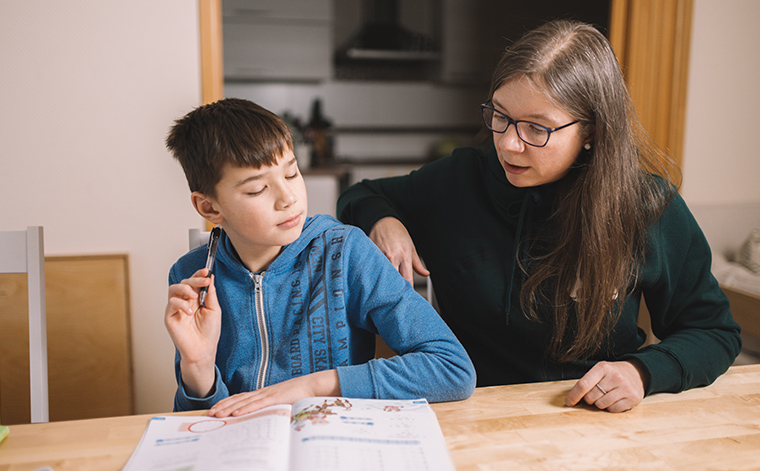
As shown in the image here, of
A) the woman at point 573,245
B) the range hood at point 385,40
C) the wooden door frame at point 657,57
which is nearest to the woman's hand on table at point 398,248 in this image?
the woman at point 573,245

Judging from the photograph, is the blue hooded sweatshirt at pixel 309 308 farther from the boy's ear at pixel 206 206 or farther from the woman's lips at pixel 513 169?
the woman's lips at pixel 513 169

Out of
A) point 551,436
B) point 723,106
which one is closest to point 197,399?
point 551,436

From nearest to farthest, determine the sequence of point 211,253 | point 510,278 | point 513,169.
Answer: point 211,253
point 513,169
point 510,278

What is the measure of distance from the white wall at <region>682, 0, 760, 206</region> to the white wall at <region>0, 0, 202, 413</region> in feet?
5.95

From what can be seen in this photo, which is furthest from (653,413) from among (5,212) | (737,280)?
(5,212)

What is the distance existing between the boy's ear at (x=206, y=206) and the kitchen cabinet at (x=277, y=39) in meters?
3.12

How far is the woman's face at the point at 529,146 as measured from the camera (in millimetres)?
957

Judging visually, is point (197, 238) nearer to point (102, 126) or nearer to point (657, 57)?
point (102, 126)

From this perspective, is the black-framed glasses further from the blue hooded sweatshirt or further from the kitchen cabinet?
the kitchen cabinet

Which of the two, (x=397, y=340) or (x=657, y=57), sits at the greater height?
(x=657, y=57)

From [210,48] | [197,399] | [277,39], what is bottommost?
[197,399]

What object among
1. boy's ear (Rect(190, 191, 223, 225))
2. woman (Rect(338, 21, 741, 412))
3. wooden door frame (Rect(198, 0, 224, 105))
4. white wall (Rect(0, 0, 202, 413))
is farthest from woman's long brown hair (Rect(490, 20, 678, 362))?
white wall (Rect(0, 0, 202, 413))

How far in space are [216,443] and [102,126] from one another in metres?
1.37

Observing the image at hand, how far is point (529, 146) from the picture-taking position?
3.18 feet
